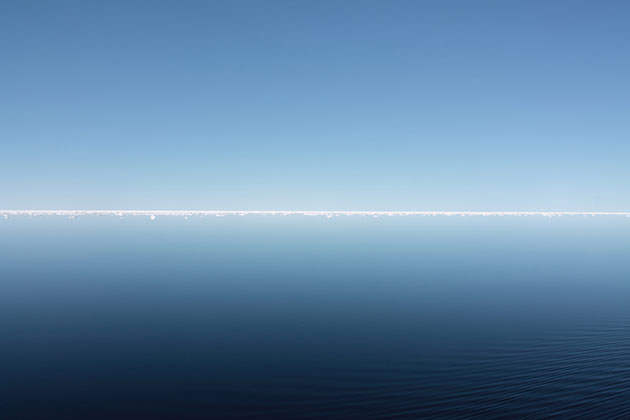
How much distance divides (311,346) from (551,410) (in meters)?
8.36

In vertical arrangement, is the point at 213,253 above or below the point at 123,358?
above

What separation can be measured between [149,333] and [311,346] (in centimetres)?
734

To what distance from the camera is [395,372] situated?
12688 mm

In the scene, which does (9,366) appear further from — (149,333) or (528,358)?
(528,358)

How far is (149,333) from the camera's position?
17.0 m

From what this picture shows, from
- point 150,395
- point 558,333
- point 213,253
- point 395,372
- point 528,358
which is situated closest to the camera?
point 150,395

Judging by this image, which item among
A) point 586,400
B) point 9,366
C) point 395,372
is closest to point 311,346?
point 395,372

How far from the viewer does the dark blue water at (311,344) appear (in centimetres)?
1056

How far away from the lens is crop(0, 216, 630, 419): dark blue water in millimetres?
10562

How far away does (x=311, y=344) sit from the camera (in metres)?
15.7

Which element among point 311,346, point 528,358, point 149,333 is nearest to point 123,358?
point 149,333

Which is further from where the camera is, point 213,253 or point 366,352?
point 213,253

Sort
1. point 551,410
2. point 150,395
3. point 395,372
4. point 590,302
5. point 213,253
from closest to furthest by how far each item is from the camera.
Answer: point 551,410, point 150,395, point 395,372, point 590,302, point 213,253

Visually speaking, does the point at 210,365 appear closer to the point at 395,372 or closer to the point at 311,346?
the point at 311,346
